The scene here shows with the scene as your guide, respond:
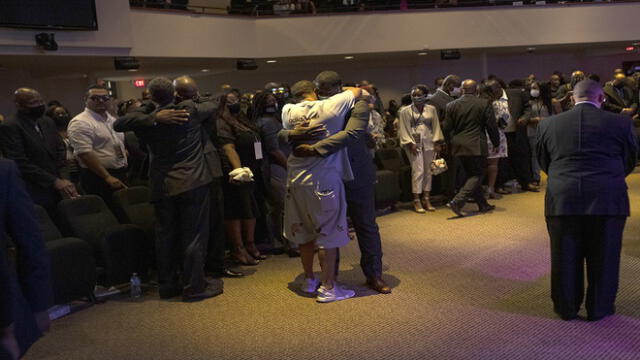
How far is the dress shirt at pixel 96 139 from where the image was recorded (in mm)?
4867

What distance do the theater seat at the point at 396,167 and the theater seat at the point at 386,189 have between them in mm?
213

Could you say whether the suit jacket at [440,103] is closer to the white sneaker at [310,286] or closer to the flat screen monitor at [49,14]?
the white sneaker at [310,286]

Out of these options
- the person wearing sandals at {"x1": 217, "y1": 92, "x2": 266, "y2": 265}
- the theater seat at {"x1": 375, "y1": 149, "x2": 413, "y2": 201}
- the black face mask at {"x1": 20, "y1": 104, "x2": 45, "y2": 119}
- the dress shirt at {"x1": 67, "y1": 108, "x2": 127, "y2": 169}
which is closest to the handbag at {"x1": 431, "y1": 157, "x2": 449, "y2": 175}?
the theater seat at {"x1": 375, "y1": 149, "x2": 413, "y2": 201}

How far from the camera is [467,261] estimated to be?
16.1 feet

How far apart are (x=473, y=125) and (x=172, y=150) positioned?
3752mm

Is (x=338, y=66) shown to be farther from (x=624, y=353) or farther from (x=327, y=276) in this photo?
(x=624, y=353)

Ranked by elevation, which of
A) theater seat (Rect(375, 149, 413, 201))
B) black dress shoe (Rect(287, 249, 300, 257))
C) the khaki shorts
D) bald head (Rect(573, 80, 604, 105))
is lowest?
black dress shoe (Rect(287, 249, 300, 257))

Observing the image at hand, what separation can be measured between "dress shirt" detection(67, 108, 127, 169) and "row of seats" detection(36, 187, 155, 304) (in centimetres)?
38

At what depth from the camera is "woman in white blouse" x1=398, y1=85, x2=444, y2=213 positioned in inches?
268

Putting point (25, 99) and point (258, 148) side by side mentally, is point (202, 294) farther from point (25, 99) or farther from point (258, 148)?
point (25, 99)

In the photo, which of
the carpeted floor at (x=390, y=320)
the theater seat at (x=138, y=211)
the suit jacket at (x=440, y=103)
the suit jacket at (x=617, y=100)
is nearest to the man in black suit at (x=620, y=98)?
the suit jacket at (x=617, y=100)

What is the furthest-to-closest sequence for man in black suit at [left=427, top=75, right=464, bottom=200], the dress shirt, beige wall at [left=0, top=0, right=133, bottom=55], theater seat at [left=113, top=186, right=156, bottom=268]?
1. beige wall at [left=0, top=0, right=133, bottom=55]
2. man in black suit at [left=427, top=75, right=464, bottom=200]
3. the dress shirt
4. theater seat at [left=113, top=186, right=156, bottom=268]

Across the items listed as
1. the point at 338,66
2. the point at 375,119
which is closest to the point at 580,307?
the point at 375,119

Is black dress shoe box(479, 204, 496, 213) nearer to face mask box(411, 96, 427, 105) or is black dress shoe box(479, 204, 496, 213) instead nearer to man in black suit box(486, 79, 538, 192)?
man in black suit box(486, 79, 538, 192)
